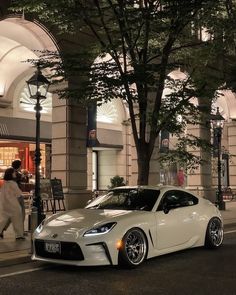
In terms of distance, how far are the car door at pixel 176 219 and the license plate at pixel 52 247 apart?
184cm

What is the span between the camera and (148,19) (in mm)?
12555

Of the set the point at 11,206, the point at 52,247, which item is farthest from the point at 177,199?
the point at 11,206

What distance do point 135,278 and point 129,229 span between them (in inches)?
38.7

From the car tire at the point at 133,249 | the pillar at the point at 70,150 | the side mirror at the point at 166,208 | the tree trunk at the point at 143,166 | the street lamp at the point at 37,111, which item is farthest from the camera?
the pillar at the point at 70,150

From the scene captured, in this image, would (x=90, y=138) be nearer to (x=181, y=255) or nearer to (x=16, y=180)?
(x=16, y=180)

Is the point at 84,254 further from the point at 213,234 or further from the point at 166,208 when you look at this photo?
the point at 213,234

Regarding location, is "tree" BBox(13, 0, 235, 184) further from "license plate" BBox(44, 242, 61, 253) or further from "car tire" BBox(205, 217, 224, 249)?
"license plate" BBox(44, 242, 61, 253)

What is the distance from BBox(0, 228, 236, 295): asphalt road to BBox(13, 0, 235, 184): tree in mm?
4929

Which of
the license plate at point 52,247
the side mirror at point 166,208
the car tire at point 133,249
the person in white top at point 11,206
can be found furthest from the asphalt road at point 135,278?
the person in white top at point 11,206

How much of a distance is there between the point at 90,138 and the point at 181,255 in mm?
9460

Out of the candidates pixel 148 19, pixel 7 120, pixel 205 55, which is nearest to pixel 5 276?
pixel 148 19

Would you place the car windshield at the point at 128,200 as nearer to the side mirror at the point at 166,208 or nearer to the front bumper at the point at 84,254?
the side mirror at the point at 166,208

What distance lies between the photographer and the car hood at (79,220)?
8.28 metres

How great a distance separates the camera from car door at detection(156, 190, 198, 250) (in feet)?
30.0
